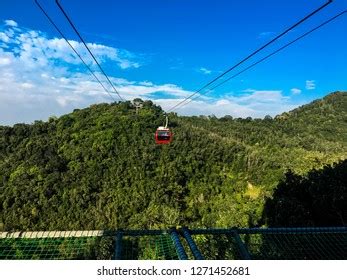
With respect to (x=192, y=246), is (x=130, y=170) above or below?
below

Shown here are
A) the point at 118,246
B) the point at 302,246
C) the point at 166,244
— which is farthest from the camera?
the point at 302,246

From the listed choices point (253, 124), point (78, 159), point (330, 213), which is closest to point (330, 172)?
point (330, 213)

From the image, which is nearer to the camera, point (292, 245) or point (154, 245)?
point (154, 245)

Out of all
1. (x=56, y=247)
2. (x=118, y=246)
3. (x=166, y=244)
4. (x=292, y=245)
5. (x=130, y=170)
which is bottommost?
(x=130, y=170)

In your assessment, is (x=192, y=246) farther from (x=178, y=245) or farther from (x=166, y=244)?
(x=166, y=244)

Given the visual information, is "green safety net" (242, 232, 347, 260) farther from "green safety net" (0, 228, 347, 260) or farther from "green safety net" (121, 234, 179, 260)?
"green safety net" (121, 234, 179, 260)

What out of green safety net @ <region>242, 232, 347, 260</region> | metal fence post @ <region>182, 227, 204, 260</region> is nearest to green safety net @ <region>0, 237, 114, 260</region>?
metal fence post @ <region>182, 227, 204, 260</region>

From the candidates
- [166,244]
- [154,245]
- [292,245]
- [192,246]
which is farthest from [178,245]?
[292,245]

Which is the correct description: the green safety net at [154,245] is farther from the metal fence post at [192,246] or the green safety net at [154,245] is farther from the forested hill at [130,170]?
the forested hill at [130,170]

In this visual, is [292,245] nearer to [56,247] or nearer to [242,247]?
[242,247]

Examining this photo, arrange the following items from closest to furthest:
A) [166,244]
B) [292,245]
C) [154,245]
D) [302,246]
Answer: [166,244] < [154,245] < [302,246] < [292,245]

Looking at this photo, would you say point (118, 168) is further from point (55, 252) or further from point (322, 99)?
point (322, 99)
